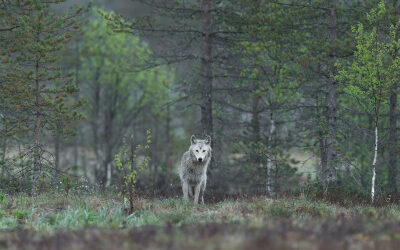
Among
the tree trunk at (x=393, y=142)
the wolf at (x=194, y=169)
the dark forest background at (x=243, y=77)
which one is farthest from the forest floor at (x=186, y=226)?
the tree trunk at (x=393, y=142)

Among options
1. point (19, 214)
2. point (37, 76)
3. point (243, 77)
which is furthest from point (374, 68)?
point (37, 76)

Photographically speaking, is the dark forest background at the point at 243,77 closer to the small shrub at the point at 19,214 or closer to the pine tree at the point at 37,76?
the pine tree at the point at 37,76

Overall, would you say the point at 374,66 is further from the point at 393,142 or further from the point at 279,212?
the point at 393,142

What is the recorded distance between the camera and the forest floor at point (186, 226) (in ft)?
18.7

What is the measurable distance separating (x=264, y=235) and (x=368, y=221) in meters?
2.88

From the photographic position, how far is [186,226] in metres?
7.69

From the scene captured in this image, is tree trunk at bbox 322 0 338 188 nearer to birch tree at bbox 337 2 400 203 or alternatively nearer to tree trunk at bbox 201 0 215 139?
birch tree at bbox 337 2 400 203

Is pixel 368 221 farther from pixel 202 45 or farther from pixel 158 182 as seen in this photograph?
pixel 158 182

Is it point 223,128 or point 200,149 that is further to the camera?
point 223,128

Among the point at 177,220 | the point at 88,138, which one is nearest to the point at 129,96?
Answer: the point at 88,138

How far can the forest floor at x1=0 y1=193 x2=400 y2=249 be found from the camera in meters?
5.70

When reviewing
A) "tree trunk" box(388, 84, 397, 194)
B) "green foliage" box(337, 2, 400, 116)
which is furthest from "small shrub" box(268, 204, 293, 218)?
"tree trunk" box(388, 84, 397, 194)

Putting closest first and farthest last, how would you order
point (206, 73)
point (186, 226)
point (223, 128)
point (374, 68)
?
1. point (186, 226)
2. point (374, 68)
3. point (206, 73)
4. point (223, 128)

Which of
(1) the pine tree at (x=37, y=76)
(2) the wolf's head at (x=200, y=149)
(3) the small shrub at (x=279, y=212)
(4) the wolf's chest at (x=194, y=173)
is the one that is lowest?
(3) the small shrub at (x=279, y=212)
